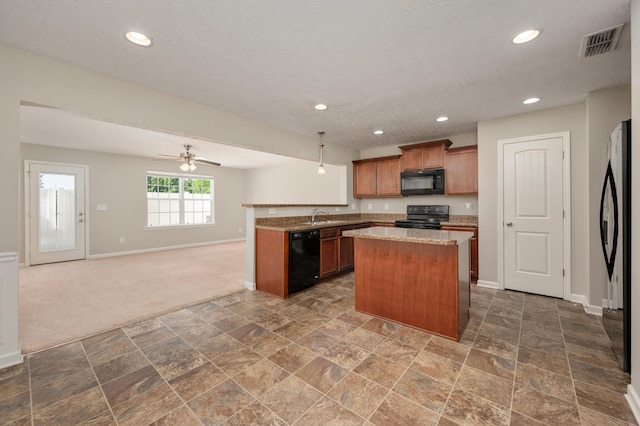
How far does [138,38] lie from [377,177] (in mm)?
4348

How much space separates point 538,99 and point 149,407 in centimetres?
473

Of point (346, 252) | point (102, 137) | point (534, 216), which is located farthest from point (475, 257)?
point (102, 137)

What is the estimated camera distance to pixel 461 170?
175 inches

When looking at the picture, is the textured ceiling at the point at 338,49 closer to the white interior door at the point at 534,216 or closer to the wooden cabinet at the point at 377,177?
the white interior door at the point at 534,216

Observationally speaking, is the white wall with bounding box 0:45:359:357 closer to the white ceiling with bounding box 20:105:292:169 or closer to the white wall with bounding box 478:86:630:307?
the white ceiling with bounding box 20:105:292:169

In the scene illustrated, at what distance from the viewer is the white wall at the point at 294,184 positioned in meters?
7.32

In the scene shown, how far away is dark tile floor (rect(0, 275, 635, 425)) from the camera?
1568 millimetres

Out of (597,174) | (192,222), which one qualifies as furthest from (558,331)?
(192,222)

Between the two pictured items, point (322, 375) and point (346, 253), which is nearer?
point (322, 375)

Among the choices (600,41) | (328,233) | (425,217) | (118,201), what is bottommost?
(328,233)

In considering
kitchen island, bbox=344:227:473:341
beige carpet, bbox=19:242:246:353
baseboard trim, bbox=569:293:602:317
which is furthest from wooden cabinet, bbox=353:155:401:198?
beige carpet, bbox=19:242:246:353

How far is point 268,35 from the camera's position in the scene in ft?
6.48

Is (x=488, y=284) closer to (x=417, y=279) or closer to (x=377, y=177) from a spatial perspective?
(x=417, y=279)

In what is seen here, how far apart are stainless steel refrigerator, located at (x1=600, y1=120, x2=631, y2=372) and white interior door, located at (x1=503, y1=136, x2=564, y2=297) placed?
4.36 ft
